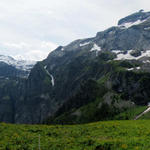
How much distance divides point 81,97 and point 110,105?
5758 centimetres

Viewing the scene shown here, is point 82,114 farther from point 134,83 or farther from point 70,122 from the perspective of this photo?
point 134,83

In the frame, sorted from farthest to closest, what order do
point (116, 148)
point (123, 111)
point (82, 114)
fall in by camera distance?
point (82, 114) → point (123, 111) → point (116, 148)

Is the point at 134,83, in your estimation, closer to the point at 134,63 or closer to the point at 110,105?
the point at 110,105

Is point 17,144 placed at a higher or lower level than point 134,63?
lower

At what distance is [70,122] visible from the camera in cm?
13012

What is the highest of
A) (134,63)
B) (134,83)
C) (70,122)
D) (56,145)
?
(134,63)

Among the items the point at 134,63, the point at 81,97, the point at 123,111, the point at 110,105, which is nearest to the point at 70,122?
the point at 110,105

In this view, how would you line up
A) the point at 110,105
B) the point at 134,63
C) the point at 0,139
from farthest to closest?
the point at 134,63, the point at 110,105, the point at 0,139

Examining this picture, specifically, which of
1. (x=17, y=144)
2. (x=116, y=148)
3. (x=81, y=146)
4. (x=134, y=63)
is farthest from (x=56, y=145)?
(x=134, y=63)

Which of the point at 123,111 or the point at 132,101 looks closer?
the point at 123,111

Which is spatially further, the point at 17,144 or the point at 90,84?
the point at 90,84

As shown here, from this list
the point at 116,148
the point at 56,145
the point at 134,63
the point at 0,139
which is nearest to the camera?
the point at 116,148

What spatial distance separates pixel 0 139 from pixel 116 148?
17.4m

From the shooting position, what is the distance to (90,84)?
175250 millimetres
